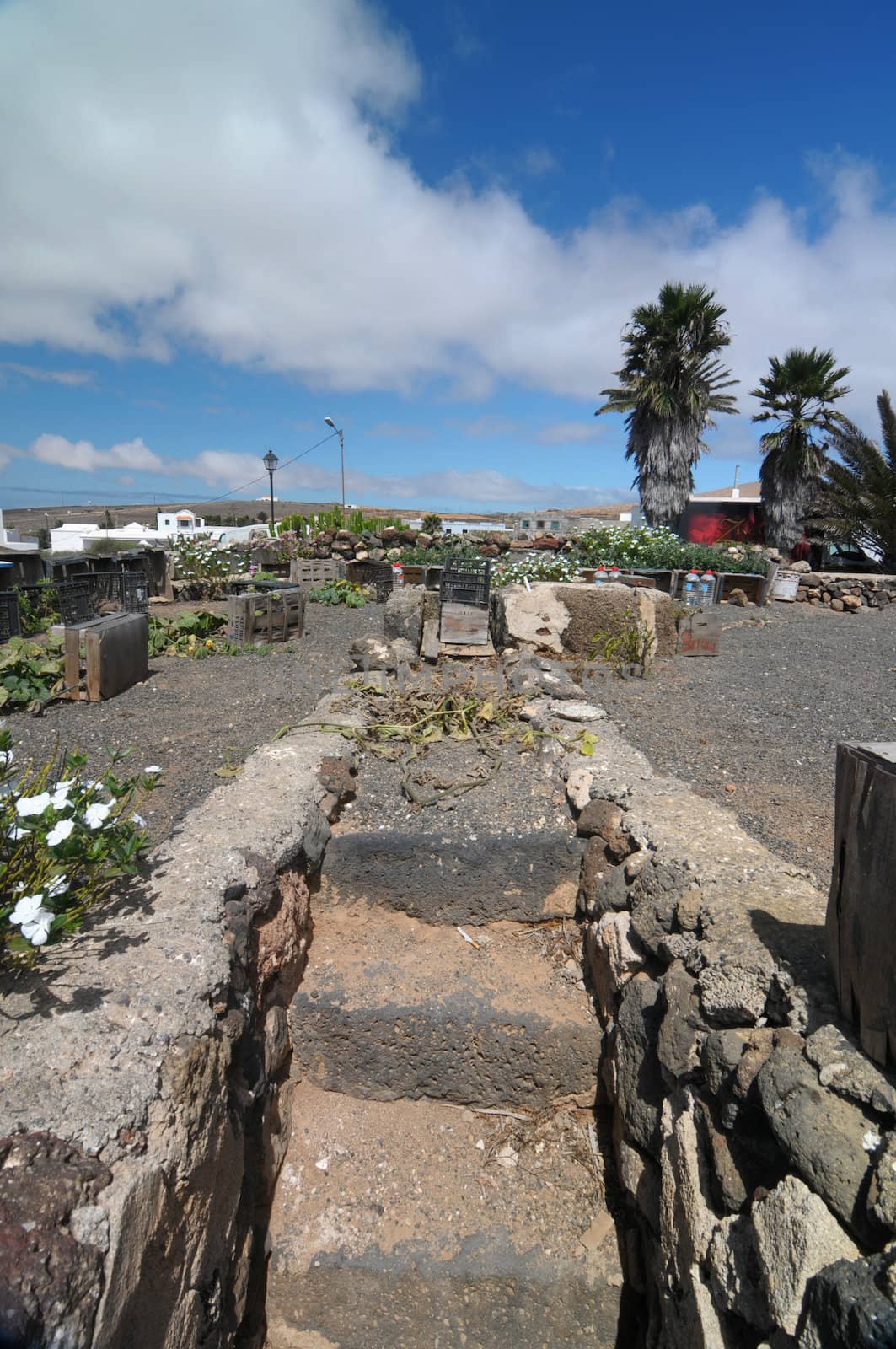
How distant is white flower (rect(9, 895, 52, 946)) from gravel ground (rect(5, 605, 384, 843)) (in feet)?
4.45

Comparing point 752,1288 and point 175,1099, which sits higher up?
point 175,1099

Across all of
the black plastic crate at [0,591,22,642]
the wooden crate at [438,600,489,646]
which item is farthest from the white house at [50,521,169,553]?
the wooden crate at [438,600,489,646]

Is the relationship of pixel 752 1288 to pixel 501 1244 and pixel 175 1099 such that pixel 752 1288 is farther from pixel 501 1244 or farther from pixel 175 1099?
pixel 175 1099

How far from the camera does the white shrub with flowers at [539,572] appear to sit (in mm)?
12461

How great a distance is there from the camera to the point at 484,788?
12.5 feet

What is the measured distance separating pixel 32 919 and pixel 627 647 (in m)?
6.15

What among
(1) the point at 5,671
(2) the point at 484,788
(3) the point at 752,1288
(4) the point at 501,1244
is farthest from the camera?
(1) the point at 5,671

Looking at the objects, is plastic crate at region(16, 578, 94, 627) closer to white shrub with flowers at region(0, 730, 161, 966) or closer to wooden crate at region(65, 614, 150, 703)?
wooden crate at region(65, 614, 150, 703)

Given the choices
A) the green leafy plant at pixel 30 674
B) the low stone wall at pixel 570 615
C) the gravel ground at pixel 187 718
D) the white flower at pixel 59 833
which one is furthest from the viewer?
the low stone wall at pixel 570 615

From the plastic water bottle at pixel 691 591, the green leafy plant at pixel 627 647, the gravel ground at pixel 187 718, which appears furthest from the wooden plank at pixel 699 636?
the plastic water bottle at pixel 691 591

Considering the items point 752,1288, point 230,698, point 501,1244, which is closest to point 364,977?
point 501,1244

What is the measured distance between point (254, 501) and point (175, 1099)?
69.1m

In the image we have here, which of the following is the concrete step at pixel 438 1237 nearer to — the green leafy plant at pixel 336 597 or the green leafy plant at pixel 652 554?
the green leafy plant at pixel 336 597

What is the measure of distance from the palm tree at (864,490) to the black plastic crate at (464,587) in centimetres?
1205
